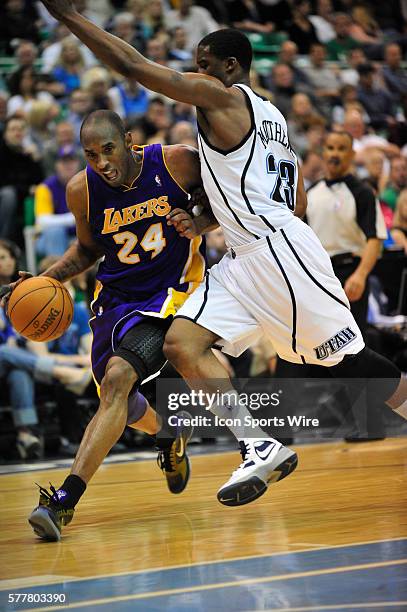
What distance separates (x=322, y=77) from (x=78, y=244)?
9.80 m

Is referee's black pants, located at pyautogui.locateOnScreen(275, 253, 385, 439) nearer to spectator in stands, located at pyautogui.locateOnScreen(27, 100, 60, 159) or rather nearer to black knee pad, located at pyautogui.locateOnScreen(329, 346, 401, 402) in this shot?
black knee pad, located at pyautogui.locateOnScreen(329, 346, 401, 402)

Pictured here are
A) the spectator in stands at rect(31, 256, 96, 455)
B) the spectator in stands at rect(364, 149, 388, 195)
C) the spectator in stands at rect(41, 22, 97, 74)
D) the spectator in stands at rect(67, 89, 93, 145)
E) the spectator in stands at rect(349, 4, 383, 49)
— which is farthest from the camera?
the spectator in stands at rect(349, 4, 383, 49)

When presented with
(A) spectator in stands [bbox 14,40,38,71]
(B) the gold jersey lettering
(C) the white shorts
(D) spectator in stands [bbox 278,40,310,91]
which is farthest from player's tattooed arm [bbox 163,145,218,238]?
(D) spectator in stands [bbox 278,40,310,91]

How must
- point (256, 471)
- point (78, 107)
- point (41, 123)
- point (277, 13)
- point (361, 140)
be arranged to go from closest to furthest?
point (256, 471) < point (41, 123) < point (78, 107) < point (361, 140) < point (277, 13)

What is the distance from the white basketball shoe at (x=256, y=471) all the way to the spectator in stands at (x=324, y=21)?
12.3 meters

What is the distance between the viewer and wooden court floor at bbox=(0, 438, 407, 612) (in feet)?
11.1

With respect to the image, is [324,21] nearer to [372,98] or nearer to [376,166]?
[372,98]

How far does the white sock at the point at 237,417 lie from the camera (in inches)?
189

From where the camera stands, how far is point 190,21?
1399 cm

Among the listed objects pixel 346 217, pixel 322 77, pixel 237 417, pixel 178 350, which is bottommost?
pixel 322 77

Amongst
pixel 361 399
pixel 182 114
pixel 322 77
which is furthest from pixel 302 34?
pixel 361 399

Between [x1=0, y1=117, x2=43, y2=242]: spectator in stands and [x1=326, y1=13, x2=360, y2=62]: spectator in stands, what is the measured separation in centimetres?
728

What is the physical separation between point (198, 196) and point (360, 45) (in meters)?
11.7

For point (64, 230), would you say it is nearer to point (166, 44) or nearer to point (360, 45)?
point (166, 44)
